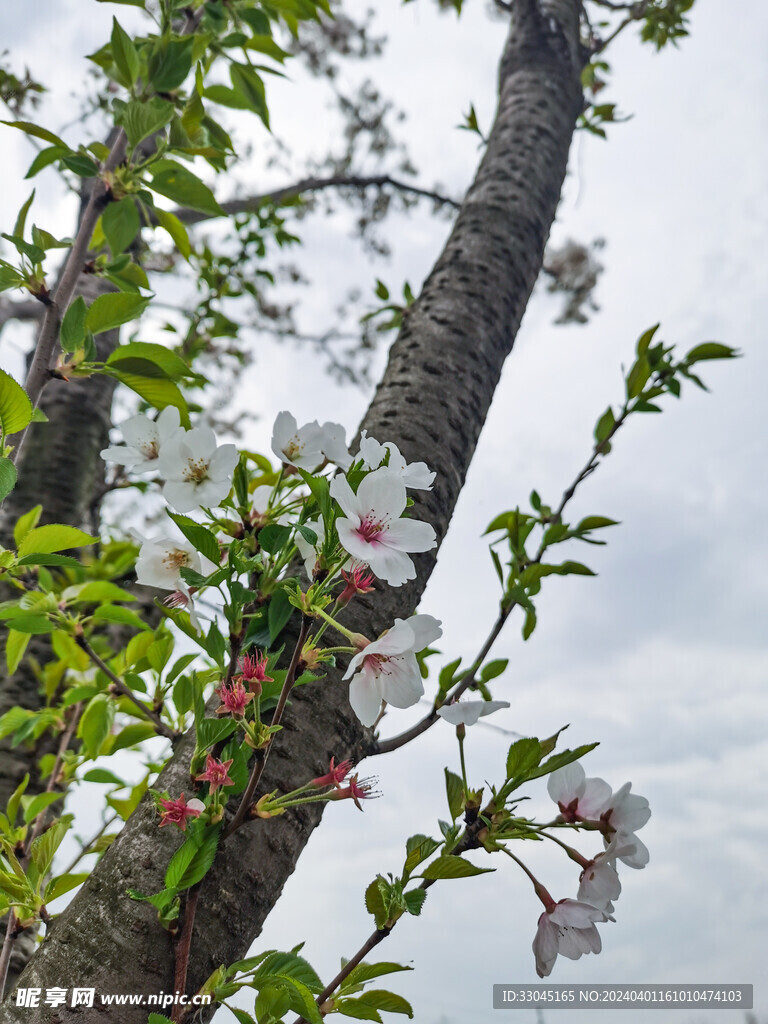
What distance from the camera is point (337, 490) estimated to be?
417mm

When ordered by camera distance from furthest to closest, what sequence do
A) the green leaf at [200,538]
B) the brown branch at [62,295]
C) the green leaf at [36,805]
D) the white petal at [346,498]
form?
1. the green leaf at [36,805]
2. the brown branch at [62,295]
3. the green leaf at [200,538]
4. the white petal at [346,498]

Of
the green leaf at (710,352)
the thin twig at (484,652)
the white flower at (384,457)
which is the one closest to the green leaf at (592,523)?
the thin twig at (484,652)

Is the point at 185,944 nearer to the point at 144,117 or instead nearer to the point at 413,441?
the point at 413,441

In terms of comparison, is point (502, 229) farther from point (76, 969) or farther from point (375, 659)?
point (76, 969)

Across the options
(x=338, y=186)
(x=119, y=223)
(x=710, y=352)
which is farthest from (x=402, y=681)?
(x=338, y=186)

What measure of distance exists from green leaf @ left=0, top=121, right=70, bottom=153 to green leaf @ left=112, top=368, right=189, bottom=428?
27 centimetres

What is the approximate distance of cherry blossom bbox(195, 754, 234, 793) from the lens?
47 centimetres

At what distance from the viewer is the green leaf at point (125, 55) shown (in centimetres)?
66

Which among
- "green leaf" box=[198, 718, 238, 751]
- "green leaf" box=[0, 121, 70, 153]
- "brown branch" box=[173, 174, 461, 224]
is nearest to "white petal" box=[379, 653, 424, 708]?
"green leaf" box=[198, 718, 238, 751]

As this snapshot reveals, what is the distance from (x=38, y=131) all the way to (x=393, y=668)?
2.23 feet

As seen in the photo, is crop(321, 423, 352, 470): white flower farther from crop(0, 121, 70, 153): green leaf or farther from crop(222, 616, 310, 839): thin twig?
crop(0, 121, 70, 153): green leaf

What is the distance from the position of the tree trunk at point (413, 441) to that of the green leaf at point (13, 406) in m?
0.29

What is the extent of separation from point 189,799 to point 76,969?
0.14 meters

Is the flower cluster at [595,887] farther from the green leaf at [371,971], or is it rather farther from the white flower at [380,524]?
the white flower at [380,524]
